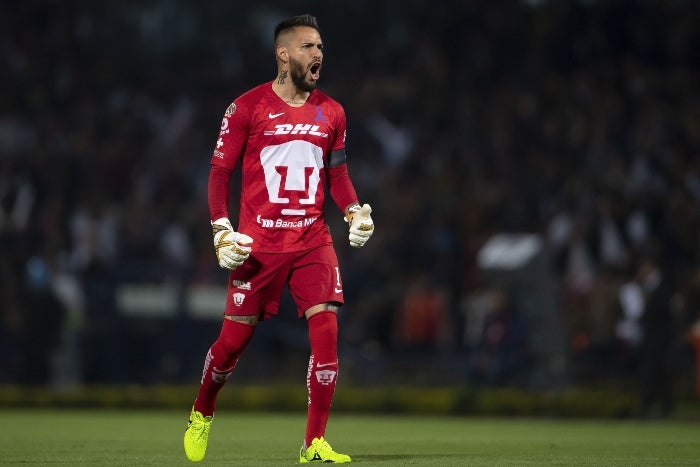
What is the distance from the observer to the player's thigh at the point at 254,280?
374 inches

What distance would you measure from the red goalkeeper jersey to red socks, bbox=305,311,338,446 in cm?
57

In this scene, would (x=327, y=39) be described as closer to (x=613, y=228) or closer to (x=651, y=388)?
(x=613, y=228)

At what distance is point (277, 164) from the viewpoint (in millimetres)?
9492

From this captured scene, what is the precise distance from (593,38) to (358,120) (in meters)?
4.41

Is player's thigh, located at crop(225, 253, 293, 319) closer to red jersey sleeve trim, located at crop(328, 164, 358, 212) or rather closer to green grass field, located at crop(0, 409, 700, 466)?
red jersey sleeve trim, located at crop(328, 164, 358, 212)

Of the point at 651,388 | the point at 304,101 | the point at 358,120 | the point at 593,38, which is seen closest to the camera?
the point at 304,101

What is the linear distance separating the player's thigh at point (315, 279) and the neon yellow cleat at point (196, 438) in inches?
41.7

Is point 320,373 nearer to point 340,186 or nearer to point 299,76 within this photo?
point 340,186

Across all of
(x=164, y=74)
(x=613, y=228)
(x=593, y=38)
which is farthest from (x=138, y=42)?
(x=613, y=228)

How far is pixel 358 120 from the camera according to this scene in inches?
986

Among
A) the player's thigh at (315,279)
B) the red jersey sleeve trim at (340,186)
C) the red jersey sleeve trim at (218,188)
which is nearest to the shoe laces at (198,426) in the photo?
the player's thigh at (315,279)

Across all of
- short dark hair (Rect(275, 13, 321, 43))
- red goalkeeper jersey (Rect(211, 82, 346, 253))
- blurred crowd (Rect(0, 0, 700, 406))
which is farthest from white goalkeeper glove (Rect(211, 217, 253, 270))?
blurred crowd (Rect(0, 0, 700, 406))

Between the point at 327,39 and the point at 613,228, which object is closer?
the point at 613,228

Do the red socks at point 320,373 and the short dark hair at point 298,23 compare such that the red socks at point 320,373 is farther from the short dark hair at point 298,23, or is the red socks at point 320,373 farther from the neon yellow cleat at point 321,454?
the short dark hair at point 298,23
